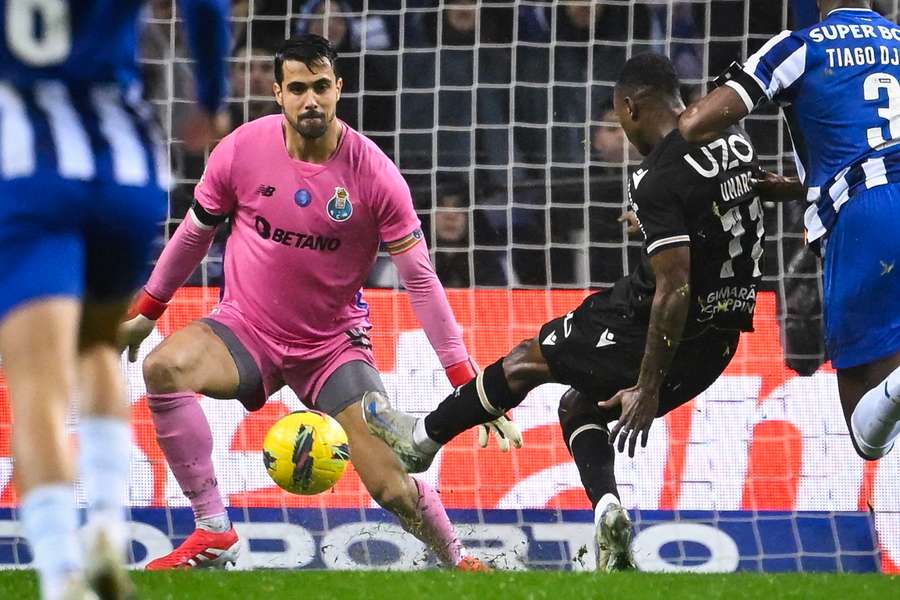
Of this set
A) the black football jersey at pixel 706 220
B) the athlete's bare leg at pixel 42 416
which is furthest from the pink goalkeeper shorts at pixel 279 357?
the athlete's bare leg at pixel 42 416

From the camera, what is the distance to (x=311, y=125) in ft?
20.9

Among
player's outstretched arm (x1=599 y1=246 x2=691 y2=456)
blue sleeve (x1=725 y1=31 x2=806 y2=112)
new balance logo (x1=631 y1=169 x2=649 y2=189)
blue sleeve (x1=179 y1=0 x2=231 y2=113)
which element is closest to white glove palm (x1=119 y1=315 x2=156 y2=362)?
player's outstretched arm (x1=599 y1=246 x2=691 y2=456)

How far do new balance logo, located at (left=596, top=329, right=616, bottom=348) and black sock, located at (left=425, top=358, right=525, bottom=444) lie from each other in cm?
39

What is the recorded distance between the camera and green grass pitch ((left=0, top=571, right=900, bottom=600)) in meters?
4.40

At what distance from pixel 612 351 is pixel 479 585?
1651mm

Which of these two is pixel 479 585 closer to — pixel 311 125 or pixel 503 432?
pixel 503 432

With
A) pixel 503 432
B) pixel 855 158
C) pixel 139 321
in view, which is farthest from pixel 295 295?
pixel 855 158

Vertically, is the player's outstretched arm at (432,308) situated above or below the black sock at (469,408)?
above

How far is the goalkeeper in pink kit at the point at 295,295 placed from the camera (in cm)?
621

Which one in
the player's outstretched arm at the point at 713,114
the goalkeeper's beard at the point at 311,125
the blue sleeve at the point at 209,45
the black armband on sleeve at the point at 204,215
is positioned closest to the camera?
the blue sleeve at the point at 209,45

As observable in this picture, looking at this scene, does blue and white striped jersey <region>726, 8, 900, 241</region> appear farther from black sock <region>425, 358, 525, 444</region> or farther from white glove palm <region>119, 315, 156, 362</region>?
white glove palm <region>119, 315, 156, 362</region>

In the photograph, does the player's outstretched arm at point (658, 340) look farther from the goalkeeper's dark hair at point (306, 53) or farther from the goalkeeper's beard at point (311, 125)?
the goalkeeper's dark hair at point (306, 53)

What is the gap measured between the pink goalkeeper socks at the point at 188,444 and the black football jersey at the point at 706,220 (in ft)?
6.06

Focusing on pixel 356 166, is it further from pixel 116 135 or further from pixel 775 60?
pixel 116 135
